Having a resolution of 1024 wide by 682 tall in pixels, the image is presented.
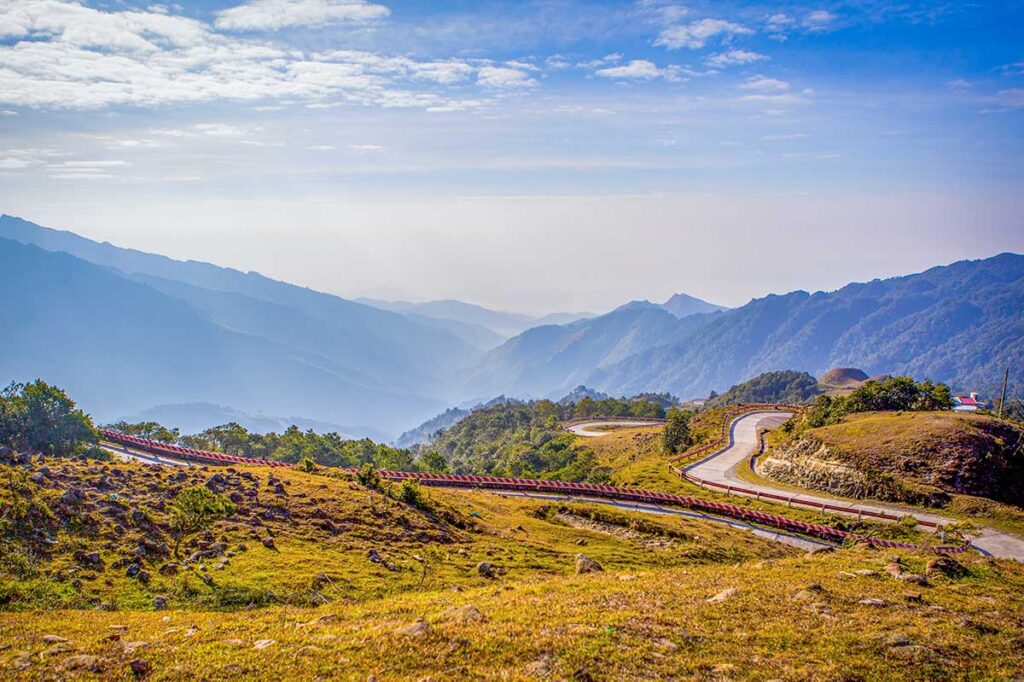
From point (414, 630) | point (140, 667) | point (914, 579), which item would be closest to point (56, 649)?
point (140, 667)

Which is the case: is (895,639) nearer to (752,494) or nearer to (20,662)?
(20,662)

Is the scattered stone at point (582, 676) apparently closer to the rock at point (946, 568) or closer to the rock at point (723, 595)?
the rock at point (723, 595)

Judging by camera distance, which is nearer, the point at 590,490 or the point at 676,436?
the point at 590,490

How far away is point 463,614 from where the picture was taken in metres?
21.1

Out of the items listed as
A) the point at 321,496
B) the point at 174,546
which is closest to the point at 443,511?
the point at 321,496

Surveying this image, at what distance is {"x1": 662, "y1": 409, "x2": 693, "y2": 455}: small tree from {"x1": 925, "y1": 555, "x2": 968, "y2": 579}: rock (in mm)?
65424

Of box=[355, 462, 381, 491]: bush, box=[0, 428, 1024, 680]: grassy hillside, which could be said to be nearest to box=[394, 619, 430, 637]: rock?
box=[0, 428, 1024, 680]: grassy hillside

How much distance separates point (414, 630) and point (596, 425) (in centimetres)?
14233

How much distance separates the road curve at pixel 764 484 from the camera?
141 ft

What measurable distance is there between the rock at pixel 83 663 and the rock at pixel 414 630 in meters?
8.30

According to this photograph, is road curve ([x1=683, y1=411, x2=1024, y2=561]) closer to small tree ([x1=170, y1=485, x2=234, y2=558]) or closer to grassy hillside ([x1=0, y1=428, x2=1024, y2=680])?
grassy hillside ([x1=0, y1=428, x2=1024, y2=680])

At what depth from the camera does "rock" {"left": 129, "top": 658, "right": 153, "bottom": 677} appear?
16062 millimetres

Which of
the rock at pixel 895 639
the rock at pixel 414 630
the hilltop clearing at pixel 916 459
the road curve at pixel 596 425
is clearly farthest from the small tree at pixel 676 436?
the rock at pixel 414 630

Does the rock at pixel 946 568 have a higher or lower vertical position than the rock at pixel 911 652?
lower
